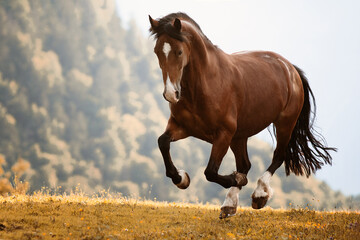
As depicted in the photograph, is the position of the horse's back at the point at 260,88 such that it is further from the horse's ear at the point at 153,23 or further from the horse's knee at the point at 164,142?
the horse's ear at the point at 153,23

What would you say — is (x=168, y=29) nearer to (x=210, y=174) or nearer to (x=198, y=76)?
(x=198, y=76)

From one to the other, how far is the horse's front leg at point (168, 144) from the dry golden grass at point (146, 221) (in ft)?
2.55

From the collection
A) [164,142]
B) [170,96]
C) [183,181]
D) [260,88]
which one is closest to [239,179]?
[183,181]

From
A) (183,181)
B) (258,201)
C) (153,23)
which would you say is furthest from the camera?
(258,201)

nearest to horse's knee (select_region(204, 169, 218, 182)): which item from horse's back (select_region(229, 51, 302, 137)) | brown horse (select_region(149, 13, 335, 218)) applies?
brown horse (select_region(149, 13, 335, 218))

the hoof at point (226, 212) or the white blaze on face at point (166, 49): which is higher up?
the white blaze on face at point (166, 49)

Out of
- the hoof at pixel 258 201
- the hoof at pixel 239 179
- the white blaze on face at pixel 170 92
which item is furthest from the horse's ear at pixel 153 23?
the hoof at pixel 258 201

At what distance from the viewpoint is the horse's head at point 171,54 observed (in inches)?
223

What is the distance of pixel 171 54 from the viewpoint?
225 inches

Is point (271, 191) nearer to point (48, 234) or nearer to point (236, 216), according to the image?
point (236, 216)

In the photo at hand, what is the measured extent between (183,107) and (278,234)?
2339 millimetres

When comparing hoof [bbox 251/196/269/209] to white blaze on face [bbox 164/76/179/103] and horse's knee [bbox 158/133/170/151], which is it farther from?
white blaze on face [bbox 164/76/179/103]

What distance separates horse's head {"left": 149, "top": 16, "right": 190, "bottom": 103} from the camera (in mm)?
5656

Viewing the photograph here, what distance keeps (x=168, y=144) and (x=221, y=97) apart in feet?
3.57
